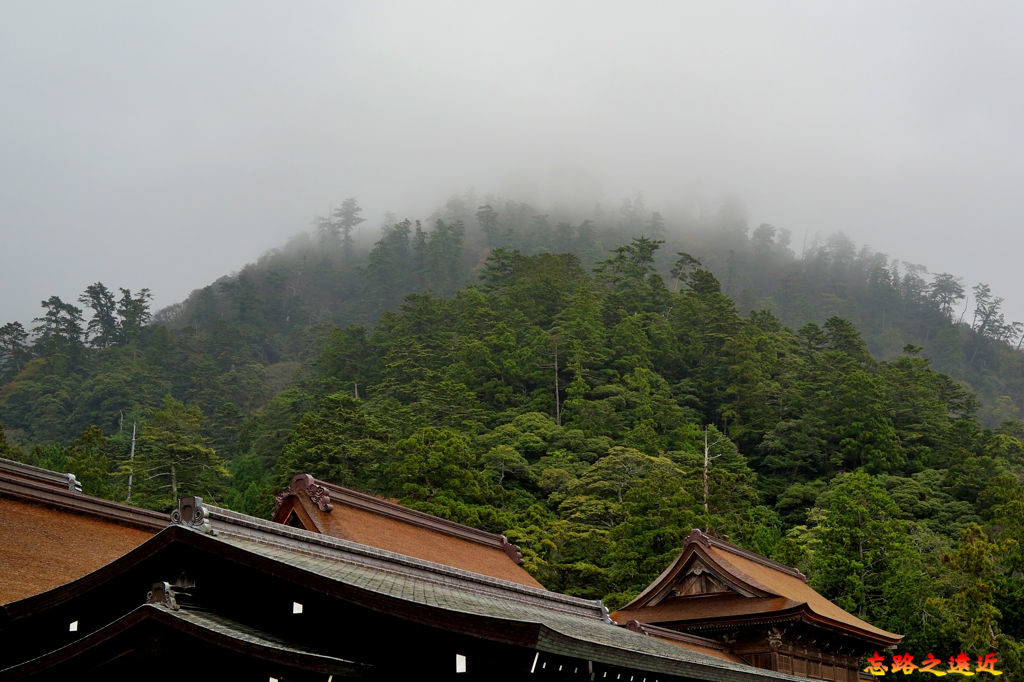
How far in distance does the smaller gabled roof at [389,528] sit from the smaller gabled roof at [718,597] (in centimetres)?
343

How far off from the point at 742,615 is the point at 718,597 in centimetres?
122

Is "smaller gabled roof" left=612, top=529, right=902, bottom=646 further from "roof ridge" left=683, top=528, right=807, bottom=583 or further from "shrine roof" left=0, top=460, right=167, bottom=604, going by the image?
"shrine roof" left=0, top=460, right=167, bottom=604

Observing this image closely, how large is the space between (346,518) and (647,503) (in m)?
20.1

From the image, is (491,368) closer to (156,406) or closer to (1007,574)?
(156,406)

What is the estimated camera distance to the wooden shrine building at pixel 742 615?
2011 cm

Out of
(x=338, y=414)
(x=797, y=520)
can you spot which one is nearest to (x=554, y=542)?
(x=338, y=414)

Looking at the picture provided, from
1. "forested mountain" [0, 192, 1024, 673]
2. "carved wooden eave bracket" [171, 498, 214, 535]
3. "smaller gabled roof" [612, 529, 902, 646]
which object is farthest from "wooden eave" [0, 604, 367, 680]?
"forested mountain" [0, 192, 1024, 673]

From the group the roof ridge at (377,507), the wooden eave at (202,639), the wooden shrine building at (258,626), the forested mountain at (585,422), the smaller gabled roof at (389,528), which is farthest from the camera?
the forested mountain at (585,422)

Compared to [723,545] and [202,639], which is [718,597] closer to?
[723,545]

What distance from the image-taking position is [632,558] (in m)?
34.0

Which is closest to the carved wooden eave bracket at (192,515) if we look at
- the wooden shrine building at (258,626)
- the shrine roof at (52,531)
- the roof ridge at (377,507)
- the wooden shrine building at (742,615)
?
the wooden shrine building at (258,626)

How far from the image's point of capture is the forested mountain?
115ft

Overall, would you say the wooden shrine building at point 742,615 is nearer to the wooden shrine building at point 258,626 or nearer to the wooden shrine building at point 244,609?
the wooden shrine building at point 244,609

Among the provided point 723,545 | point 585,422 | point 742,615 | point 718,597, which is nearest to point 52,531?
point 742,615
